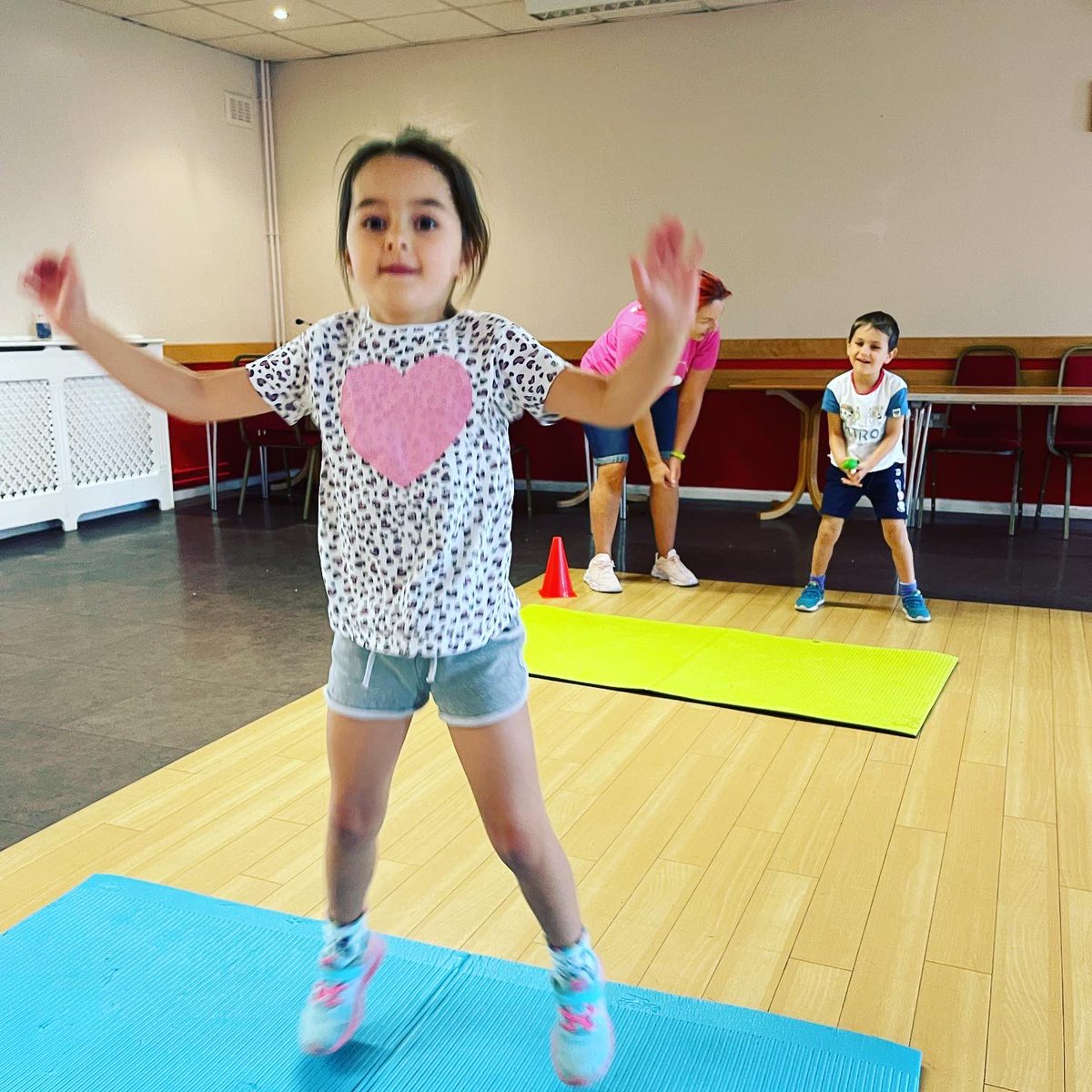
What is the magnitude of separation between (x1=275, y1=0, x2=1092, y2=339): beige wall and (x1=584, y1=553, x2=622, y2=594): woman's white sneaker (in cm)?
219

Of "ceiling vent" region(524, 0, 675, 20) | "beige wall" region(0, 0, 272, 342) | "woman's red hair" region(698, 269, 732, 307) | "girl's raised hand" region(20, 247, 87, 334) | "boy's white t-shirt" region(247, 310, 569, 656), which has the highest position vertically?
"ceiling vent" region(524, 0, 675, 20)

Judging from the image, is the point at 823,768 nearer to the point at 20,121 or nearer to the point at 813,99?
the point at 813,99

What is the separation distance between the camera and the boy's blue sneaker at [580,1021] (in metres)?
1.40

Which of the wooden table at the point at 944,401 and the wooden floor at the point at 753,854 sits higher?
the wooden table at the point at 944,401

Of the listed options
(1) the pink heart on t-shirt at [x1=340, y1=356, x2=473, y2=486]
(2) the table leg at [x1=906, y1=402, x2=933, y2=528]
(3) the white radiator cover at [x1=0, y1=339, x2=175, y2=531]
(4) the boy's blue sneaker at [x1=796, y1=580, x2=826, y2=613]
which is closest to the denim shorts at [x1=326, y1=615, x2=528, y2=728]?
(1) the pink heart on t-shirt at [x1=340, y1=356, x2=473, y2=486]

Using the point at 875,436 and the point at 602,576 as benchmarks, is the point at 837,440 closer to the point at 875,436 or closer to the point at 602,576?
the point at 875,436

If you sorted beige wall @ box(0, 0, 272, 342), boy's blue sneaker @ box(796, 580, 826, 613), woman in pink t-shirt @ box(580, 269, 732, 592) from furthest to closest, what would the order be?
beige wall @ box(0, 0, 272, 342) < woman in pink t-shirt @ box(580, 269, 732, 592) < boy's blue sneaker @ box(796, 580, 826, 613)

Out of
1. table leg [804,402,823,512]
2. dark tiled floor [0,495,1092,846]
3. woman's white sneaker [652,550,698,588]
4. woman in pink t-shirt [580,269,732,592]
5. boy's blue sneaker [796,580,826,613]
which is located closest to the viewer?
dark tiled floor [0,495,1092,846]

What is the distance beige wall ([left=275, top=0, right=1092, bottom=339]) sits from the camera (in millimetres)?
5582

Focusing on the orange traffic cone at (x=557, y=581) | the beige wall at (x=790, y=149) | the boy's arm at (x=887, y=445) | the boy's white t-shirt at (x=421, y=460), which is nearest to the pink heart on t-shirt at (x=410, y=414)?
the boy's white t-shirt at (x=421, y=460)

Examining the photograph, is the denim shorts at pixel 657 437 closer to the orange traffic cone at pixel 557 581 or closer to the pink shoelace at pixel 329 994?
the orange traffic cone at pixel 557 581

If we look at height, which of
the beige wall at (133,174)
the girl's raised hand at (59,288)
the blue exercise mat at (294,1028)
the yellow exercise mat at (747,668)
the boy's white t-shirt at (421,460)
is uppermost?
the beige wall at (133,174)

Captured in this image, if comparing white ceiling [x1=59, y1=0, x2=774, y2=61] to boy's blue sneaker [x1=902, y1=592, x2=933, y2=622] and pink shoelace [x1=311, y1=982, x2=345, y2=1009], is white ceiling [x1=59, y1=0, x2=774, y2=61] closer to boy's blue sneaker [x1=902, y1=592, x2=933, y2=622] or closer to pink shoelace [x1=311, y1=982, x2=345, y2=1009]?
boy's blue sneaker [x1=902, y1=592, x2=933, y2=622]

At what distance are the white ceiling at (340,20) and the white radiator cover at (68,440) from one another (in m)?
1.87
